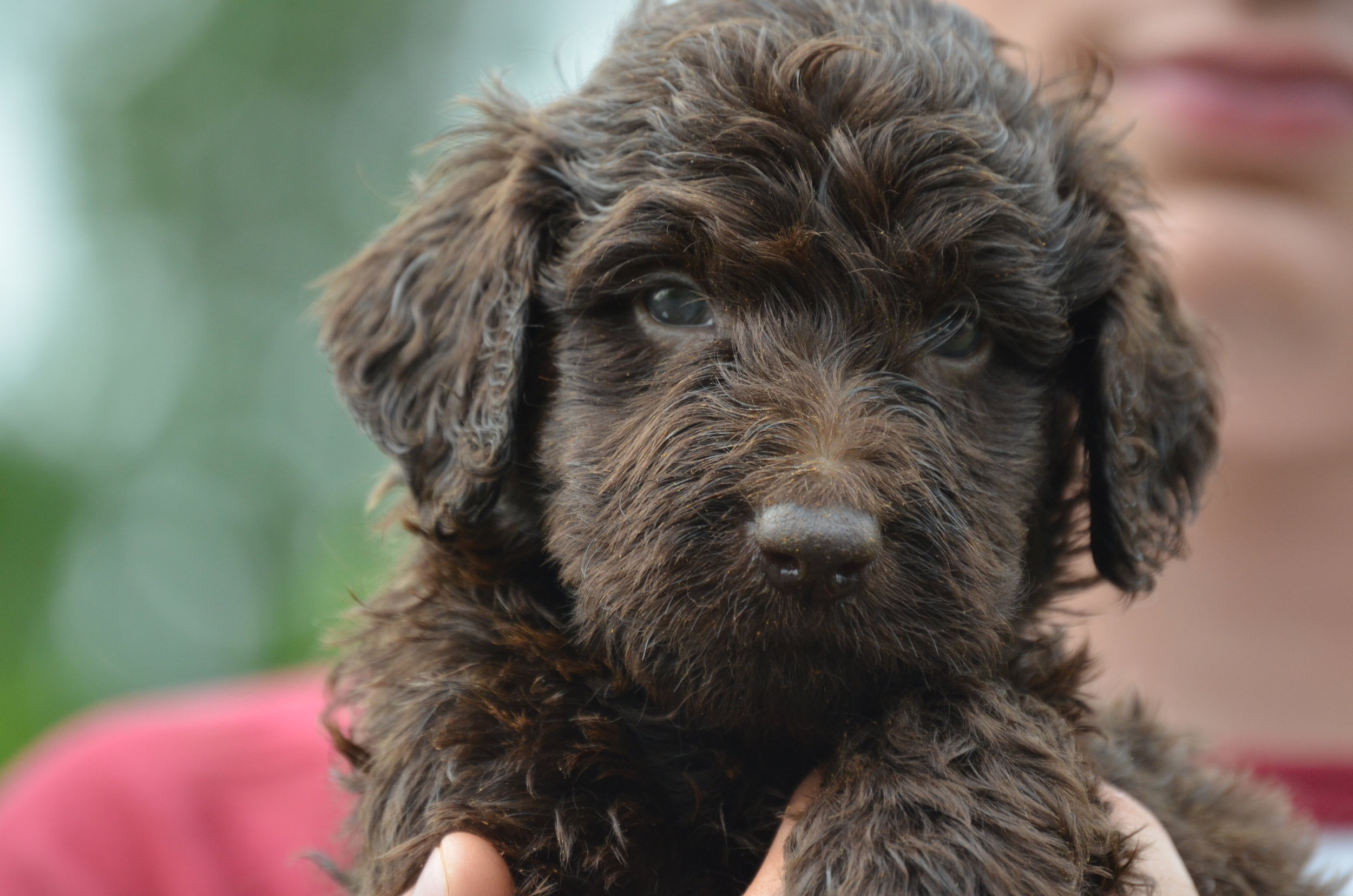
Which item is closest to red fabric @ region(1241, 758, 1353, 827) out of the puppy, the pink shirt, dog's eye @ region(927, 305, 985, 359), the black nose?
the pink shirt

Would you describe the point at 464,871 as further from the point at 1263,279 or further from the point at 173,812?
the point at 1263,279

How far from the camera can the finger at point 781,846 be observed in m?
2.13

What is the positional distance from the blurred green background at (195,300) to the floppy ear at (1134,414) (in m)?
17.1

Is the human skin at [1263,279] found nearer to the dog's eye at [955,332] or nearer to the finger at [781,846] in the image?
the dog's eye at [955,332]

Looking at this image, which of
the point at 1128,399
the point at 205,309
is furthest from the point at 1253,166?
the point at 205,309

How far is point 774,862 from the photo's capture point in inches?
85.7

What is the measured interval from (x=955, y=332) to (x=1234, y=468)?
2.43m

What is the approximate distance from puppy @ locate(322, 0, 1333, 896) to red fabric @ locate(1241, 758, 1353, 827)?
4.54 feet

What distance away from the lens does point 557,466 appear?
100 inches

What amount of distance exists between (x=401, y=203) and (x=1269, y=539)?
10.8 feet

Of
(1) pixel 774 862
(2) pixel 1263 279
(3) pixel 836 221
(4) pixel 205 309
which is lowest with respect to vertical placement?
(4) pixel 205 309

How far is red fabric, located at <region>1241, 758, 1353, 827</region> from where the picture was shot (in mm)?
4145

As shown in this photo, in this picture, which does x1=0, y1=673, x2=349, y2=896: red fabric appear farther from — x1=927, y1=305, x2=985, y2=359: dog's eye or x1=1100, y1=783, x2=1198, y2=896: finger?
x1=927, y1=305, x2=985, y2=359: dog's eye

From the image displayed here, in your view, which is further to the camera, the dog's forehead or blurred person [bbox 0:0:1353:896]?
blurred person [bbox 0:0:1353:896]
